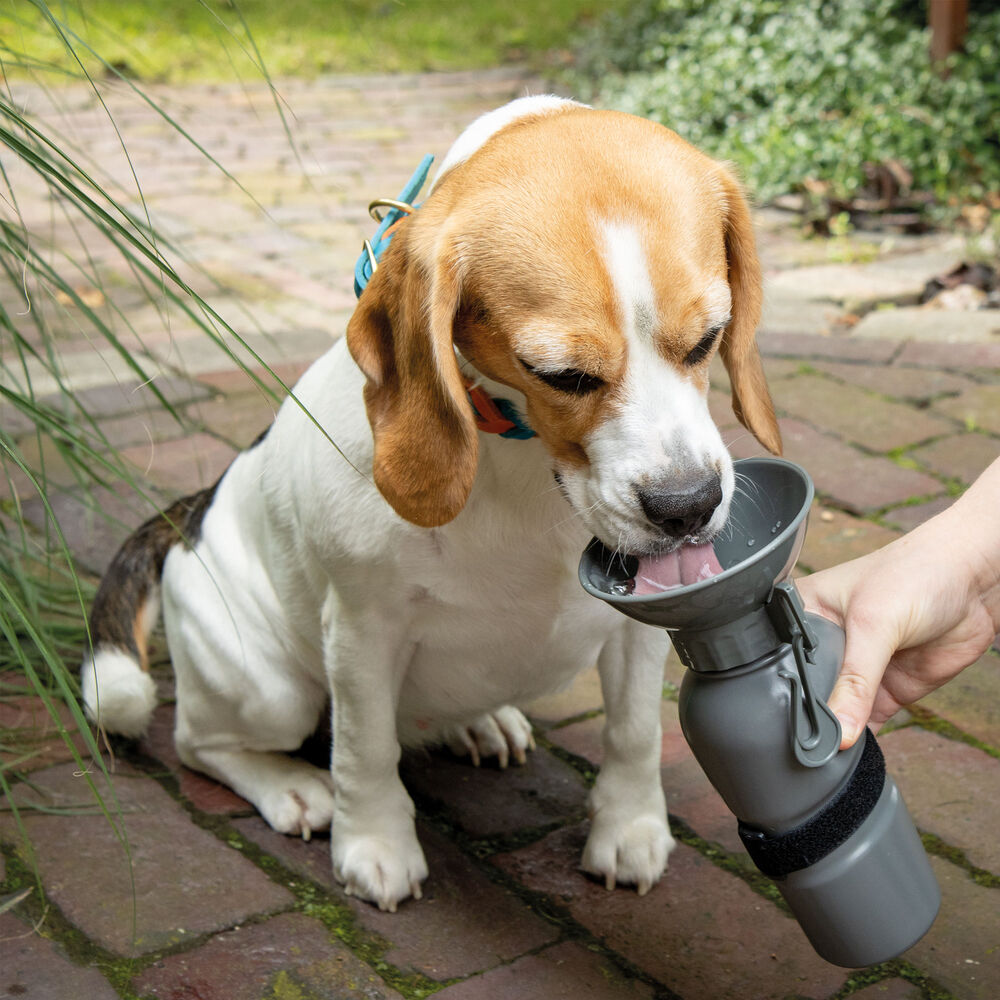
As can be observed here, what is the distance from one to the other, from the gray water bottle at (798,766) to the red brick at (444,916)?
0.60 m

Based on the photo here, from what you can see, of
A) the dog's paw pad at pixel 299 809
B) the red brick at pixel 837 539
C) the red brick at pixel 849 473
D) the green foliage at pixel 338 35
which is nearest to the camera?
the dog's paw pad at pixel 299 809

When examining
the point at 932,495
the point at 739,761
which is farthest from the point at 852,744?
the point at 932,495

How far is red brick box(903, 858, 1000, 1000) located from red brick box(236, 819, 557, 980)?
0.66 metres

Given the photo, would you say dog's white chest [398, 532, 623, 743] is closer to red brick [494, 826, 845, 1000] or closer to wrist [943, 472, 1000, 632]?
red brick [494, 826, 845, 1000]

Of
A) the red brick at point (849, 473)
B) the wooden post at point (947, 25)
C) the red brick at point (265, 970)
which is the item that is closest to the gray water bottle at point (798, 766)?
the red brick at point (265, 970)

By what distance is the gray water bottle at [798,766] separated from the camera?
5.78ft

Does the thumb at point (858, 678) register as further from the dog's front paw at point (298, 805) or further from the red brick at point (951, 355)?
the red brick at point (951, 355)

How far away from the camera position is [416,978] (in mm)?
2180

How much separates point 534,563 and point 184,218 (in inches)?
209

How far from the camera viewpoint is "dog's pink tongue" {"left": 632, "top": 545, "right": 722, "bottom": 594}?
6.39 ft

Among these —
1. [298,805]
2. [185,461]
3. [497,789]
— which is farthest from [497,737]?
[185,461]

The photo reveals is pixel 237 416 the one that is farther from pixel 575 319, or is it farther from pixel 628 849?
pixel 575 319

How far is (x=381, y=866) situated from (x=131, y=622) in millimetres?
891

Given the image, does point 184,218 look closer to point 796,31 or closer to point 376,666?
point 796,31
